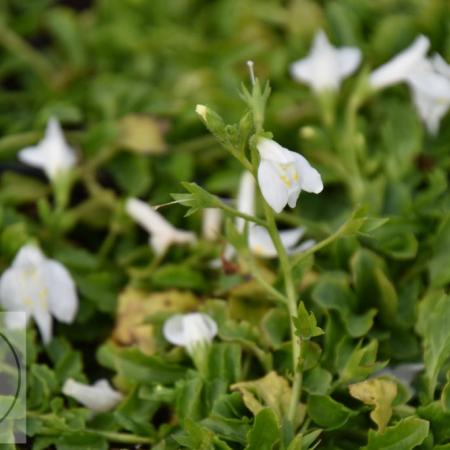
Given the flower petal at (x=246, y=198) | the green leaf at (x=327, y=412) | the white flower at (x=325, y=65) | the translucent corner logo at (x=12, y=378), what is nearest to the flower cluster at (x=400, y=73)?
the white flower at (x=325, y=65)

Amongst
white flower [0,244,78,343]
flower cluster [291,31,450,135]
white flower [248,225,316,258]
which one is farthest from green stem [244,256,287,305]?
flower cluster [291,31,450,135]

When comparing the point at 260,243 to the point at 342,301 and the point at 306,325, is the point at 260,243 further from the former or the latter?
the point at 306,325

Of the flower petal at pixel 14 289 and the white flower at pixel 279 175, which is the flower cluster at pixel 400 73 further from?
the flower petal at pixel 14 289

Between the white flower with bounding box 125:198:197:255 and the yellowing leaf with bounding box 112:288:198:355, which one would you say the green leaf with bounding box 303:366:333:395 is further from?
the white flower with bounding box 125:198:197:255

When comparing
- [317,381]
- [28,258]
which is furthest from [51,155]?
[317,381]

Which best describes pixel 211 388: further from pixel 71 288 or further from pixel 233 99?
pixel 233 99

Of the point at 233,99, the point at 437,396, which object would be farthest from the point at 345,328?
the point at 233,99
